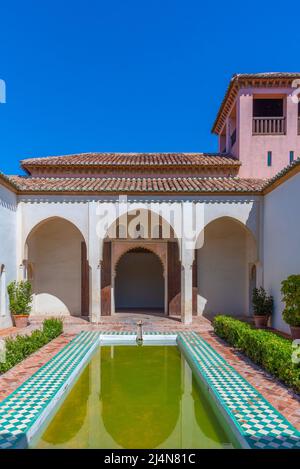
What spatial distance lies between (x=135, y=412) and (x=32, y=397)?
61.4 inches

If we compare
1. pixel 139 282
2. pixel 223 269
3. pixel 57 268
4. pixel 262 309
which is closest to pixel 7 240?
pixel 57 268

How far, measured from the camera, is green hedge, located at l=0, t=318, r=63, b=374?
23.2 feet

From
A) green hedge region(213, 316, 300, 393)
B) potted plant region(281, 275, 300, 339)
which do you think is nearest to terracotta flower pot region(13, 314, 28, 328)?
green hedge region(213, 316, 300, 393)

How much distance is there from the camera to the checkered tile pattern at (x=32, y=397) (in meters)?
4.22

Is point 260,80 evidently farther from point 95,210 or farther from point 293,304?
point 293,304

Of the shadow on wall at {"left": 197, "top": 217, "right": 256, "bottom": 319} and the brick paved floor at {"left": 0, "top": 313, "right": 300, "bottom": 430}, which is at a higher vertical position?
the shadow on wall at {"left": 197, "top": 217, "right": 256, "bottom": 319}

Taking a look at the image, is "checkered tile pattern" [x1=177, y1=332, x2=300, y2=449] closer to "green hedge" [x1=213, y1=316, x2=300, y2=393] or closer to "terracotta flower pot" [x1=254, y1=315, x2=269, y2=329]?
"green hedge" [x1=213, y1=316, x2=300, y2=393]

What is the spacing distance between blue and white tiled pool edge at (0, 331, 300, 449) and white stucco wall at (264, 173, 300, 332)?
3066 millimetres

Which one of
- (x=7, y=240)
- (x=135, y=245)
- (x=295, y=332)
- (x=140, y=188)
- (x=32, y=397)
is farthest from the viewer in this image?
(x=135, y=245)

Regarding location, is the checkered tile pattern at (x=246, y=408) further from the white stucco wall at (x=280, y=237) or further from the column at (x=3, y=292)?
the column at (x=3, y=292)

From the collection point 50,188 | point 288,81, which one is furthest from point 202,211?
point 288,81

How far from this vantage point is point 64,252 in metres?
14.0

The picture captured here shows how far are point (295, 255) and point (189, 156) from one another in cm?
952

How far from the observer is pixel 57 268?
549 inches
